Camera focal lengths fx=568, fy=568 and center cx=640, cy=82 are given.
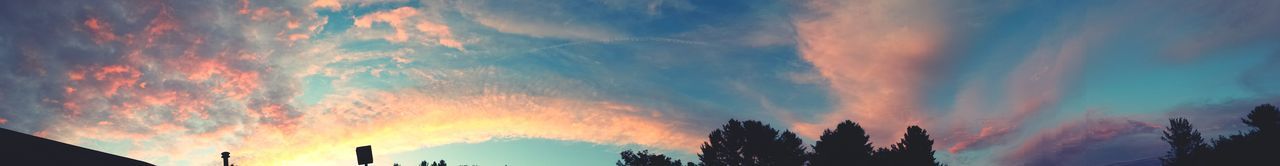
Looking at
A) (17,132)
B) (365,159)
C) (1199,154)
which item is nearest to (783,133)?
(1199,154)

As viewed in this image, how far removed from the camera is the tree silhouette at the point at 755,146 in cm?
5834

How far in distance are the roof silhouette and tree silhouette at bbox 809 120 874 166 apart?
4847cm

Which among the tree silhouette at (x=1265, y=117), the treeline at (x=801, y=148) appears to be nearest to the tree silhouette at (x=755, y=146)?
the treeline at (x=801, y=148)

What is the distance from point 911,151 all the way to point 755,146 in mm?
15169

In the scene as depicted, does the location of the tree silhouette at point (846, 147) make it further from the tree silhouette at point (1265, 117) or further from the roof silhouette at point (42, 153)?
the roof silhouette at point (42, 153)

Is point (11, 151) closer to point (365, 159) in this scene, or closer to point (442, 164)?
point (365, 159)

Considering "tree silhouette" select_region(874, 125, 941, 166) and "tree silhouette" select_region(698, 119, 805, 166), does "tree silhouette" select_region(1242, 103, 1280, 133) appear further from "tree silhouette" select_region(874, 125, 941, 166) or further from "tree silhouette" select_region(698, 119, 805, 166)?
"tree silhouette" select_region(698, 119, 805, 166)

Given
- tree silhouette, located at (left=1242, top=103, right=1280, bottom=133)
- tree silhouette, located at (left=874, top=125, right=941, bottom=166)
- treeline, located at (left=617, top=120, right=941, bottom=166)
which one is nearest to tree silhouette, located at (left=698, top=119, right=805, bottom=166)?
treeline, located at (left=617, top=120, right=941, bottom=166)

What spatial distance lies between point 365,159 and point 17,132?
45.2 ft

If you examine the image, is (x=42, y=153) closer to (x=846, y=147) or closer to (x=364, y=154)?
(x=364, y=154)

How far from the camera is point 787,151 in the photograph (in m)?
58.9

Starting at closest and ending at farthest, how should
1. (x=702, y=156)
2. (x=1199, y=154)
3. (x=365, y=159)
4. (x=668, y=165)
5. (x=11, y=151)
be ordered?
(x=365, y=159), (x=11, y=151), (x=1199, y=154), (x=702, y=156), (x=668, y=165)

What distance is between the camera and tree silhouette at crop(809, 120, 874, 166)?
51406 mm

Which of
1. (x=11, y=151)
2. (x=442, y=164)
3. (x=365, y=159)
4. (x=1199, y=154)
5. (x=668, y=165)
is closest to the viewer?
Result: (x=365, y=159)
